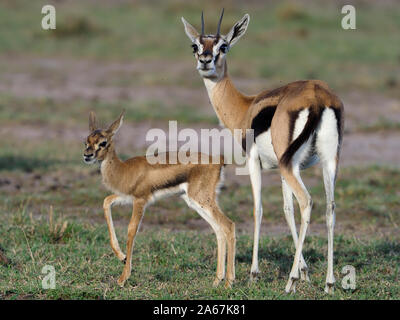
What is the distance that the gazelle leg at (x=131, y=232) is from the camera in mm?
5457

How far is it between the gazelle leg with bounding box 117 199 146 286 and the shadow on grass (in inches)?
160

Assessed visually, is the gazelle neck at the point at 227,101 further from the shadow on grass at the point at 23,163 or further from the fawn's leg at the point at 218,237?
the shadow on grass at the point at 23,163

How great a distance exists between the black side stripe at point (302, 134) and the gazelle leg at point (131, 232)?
1185 millimetres

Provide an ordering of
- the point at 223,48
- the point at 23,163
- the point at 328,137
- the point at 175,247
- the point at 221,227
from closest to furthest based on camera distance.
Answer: the point at 328,137, the point at 221,227, the point at 223,48, the point at 175,247, the point at 23,163

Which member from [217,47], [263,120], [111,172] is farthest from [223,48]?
[111,172]

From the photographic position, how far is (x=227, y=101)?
21.0 feet

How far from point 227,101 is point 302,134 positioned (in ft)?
4.50

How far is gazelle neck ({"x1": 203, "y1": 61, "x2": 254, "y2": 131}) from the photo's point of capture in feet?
20.9

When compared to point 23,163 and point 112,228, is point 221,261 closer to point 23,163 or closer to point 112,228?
point 112,228

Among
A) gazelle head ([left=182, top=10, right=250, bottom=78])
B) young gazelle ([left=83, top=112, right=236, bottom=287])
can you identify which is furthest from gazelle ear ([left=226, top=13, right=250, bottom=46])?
young gazelle ([left=83, top=112, right=236, bottom=287])

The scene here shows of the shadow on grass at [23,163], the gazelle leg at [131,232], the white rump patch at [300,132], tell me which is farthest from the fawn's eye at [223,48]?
the shadow on grass at [23,163]

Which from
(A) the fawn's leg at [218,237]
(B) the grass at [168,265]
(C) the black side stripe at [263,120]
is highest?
(C) the black side stripe at [263,120]

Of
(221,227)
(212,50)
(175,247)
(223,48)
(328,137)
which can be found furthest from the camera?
(175,247)
